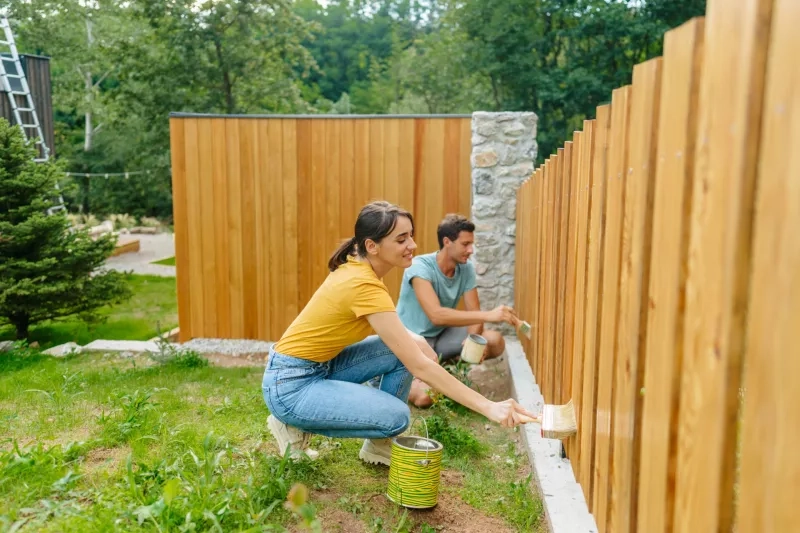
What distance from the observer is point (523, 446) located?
4.25 metres

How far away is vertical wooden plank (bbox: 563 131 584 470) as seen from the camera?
3.07 meters

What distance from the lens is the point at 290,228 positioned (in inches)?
283

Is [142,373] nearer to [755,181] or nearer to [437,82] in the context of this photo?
[755,181]

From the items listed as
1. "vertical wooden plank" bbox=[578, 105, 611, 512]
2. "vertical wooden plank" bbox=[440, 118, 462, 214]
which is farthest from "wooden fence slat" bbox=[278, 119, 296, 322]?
"vertical wooden plank" bbox=[578, 105, 611, 512]

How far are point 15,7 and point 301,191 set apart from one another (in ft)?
56.2

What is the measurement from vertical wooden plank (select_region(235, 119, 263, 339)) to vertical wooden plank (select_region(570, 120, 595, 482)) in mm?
4729

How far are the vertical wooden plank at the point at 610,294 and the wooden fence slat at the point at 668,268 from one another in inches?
14.5

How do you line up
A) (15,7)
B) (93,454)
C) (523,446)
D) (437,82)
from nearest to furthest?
1. (93,454)
2. (523,446)
3. (15,7)
4. (437,82)

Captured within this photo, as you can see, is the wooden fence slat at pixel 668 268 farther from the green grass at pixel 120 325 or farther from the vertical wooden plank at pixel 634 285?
the green grass at pixel 120 325

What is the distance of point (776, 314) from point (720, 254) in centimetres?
23

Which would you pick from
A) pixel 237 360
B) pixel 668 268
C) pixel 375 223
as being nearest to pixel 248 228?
pixel 237 360

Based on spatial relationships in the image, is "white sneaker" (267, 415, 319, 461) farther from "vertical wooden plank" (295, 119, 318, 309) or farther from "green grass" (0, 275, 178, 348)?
"vertical wooden plank" (295, 119, 318, 309)

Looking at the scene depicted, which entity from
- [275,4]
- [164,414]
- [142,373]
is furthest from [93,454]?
[275,4]

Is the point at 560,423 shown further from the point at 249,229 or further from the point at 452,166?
the point at 249,229
